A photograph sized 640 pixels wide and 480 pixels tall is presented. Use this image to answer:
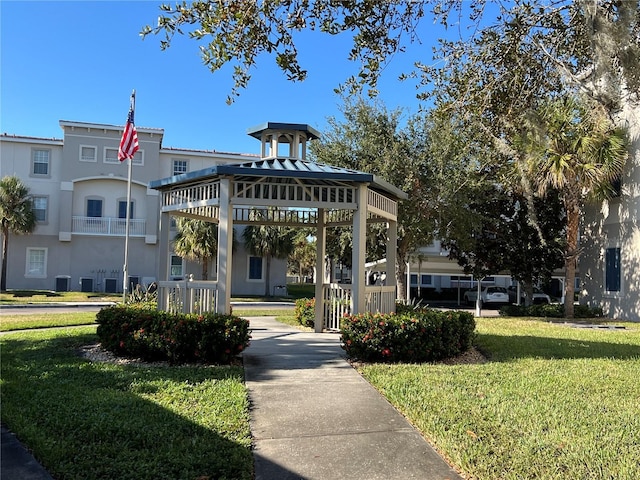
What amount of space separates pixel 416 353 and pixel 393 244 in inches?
120


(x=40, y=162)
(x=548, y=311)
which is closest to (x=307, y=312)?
(x=548, y=311)

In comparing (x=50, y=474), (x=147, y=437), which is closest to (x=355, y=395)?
(x=147, y=437)

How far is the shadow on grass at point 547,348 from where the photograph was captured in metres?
9.17

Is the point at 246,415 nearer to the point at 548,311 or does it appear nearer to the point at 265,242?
the point at 548,311

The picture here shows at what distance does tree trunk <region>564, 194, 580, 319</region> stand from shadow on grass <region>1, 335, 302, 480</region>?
15366 millimetres

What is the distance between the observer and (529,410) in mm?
5555

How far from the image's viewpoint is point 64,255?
96.8 feet

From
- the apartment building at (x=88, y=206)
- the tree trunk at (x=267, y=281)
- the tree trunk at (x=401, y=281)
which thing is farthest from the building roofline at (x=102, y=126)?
the tree trunk at (x=401, y=281)

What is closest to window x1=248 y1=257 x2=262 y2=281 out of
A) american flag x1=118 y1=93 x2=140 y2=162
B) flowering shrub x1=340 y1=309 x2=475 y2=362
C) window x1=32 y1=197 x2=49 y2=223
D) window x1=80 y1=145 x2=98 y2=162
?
window x1=80 y1=145 x2=98 y2=162

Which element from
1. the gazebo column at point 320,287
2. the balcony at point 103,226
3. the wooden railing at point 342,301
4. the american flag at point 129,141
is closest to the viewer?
the wooden railing at point 342,301

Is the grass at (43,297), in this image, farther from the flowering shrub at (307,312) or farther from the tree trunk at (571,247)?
the tree trunk at (571,247)

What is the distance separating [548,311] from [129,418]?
18.9 m

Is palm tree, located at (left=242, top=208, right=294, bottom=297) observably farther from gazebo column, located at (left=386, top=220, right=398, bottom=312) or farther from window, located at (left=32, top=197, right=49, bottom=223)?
gazebo column, located at (left=386, top=220, right=398, bottom=312)

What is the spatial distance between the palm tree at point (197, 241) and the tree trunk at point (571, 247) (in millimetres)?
16796
